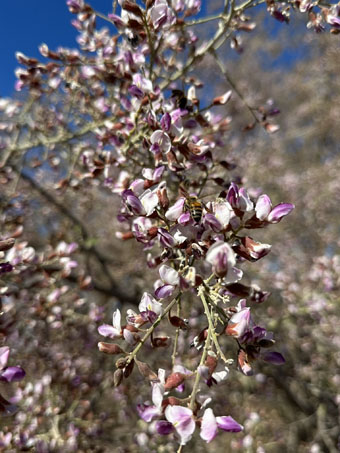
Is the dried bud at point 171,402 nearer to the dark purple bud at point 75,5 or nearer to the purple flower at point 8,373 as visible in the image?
the purple flower at point 8,373

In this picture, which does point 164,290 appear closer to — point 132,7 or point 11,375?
point 11,375

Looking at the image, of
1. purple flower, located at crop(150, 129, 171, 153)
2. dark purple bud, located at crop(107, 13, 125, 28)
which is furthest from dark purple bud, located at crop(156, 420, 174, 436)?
dark purple bud, located at crop(107, 13, 125, 28)

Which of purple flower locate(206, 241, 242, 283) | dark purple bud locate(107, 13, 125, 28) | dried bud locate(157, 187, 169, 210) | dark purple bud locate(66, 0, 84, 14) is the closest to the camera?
purple flower locate(206, 241, 242, 283)

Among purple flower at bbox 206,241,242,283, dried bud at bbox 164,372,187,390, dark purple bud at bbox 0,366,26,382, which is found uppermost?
purple flower at bbox 206,241,242,283

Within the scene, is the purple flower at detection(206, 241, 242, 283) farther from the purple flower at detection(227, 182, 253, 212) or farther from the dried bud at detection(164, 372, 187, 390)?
the dried bud at detection(164, 372, 187, 390)

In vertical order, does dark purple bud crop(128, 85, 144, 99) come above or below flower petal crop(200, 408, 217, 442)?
above

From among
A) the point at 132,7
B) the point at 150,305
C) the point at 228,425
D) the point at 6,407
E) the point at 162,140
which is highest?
the point at 132,7

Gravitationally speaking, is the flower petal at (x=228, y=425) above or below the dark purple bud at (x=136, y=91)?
below

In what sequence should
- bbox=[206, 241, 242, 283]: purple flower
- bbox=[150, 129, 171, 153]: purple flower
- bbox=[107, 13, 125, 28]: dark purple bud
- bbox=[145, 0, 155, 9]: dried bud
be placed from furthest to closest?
1. bbox=[107, 13, 125, 28]: dark purple bud
2. bbox=[145, 0, 155, 9]: dried bud
3. bbox=[150, 129, 171, 153]: purple flower
4. bbox=[206, 241, 242, 283]: purple flower

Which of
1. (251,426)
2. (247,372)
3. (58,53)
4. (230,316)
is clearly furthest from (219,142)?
(251,426)

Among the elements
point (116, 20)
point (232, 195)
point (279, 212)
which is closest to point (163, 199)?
point (232, 195)

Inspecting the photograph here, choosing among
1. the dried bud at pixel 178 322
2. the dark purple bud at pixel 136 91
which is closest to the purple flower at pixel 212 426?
the dried bud at pixel 178 322

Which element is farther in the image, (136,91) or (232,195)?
(136,91)
